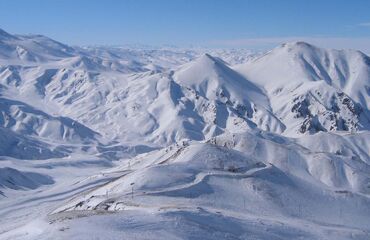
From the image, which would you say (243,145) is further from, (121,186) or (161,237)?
(161,237)

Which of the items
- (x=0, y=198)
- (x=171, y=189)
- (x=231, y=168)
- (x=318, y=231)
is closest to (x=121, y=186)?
(x=171, y=189)

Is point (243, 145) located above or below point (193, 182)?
below

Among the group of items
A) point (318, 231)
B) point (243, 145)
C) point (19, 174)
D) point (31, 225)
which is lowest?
point (19, 174)

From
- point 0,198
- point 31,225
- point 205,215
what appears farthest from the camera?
point 0,198

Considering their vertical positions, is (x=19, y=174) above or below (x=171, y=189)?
below

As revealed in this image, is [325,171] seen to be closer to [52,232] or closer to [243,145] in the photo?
[243,145]

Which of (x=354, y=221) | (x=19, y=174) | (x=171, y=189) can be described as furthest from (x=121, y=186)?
(x=19, y=174)

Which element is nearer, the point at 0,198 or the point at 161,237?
the point at 161,237

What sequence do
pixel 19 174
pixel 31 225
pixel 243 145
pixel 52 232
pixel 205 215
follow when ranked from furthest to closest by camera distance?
pixel 19 174
pixel 243 145
pixel 205 215
pixel 31 225
pixel 52 232

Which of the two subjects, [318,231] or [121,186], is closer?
[318,231]
